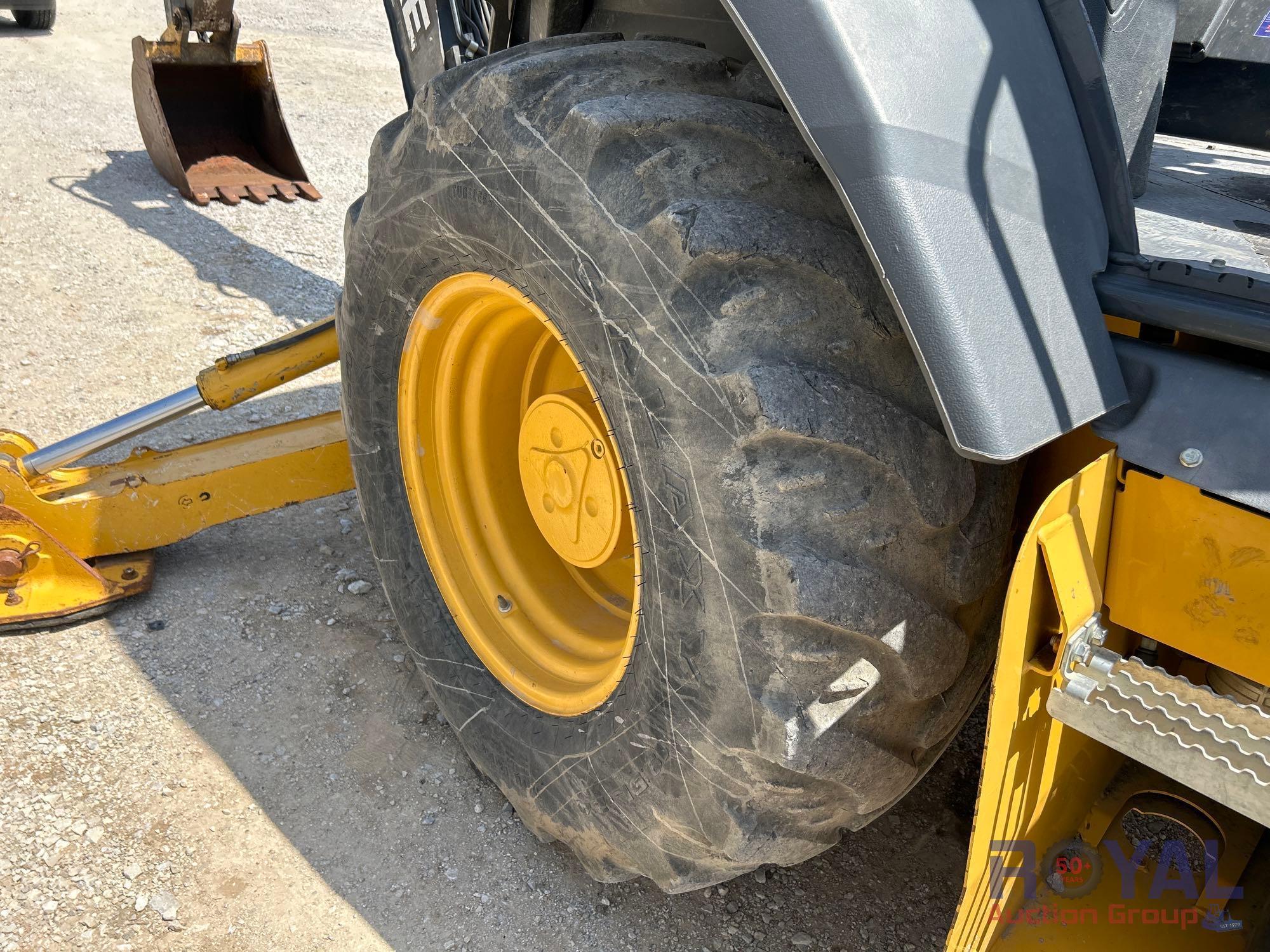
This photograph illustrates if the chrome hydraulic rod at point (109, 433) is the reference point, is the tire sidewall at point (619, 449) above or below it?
above

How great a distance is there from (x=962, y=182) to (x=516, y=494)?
1277 millimetres

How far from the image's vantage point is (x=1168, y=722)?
1.10m

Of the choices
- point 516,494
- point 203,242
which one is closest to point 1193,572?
point 516,494

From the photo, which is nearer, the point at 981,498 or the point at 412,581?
the point at 981,498

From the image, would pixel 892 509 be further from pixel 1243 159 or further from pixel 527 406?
pixel 1243 159

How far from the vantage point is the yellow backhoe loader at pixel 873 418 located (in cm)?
105

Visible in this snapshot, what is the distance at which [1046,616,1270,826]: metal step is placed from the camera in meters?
1.05

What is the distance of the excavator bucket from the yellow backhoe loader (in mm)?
3684

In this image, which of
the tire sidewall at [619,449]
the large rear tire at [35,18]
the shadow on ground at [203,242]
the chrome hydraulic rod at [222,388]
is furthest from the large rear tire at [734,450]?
the large rear tire at [35,18]

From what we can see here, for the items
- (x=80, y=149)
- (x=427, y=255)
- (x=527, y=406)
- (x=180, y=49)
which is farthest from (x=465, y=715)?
(x=80, y=149)

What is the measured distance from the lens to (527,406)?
6.77 feet

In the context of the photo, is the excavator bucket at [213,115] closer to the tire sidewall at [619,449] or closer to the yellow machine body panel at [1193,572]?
the tire sidewall at [619,449]

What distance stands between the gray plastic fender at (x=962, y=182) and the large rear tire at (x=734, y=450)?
20 centimetres

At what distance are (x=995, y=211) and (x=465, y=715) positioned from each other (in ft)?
4.66
